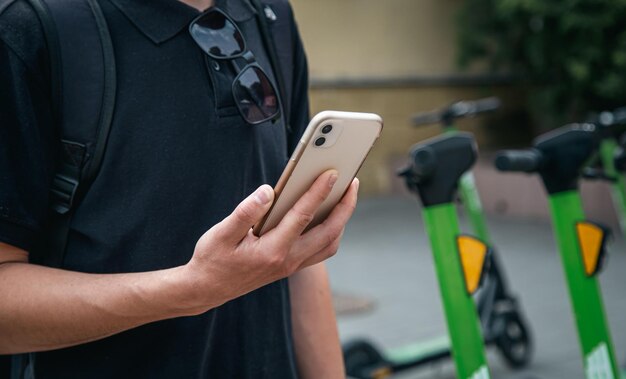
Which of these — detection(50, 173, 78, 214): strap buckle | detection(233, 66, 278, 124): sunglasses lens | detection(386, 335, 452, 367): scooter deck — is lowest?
detection(386, 335, 452, 367): scooter deck

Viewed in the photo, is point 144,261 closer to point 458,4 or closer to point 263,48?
point 263,48

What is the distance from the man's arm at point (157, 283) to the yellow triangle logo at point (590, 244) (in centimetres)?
174

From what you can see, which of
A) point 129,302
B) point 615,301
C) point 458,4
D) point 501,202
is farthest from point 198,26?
point 458,4

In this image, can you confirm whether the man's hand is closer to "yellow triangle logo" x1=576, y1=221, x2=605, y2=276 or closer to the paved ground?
"yellow triangle logo" x1=576, y1=221, x2=605, y2=276

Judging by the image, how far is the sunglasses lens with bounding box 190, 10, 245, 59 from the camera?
1196 millimetres

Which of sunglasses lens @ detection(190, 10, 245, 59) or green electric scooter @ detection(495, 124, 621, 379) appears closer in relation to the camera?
sunglasses lens @ detection(190, 10, 245, 59)

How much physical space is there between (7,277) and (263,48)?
1.78ft

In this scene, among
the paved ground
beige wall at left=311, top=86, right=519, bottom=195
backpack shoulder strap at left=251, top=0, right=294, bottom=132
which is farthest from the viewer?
beige wall at left=311, top=86, right=519, bottom=195

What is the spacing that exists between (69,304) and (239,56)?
43 cm

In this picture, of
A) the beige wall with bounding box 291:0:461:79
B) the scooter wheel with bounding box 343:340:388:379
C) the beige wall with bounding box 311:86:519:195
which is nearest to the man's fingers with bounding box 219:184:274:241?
the scooter wheel with bounding box 343:340:388:379

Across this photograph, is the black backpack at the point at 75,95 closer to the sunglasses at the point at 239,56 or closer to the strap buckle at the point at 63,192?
the strap buckle at the point at 63,192

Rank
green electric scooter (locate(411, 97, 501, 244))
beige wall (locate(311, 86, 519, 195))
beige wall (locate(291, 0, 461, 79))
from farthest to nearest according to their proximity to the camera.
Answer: beige wall (locate(311, 86, 519, 195)) → beige wall (locate(291, 0, 461, 79)) → green electric scooter (locate(411, 97, 501, 244))

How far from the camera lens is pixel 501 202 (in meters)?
9.38

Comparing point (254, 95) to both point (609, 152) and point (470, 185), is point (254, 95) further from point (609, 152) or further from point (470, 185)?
point (609, 152)
